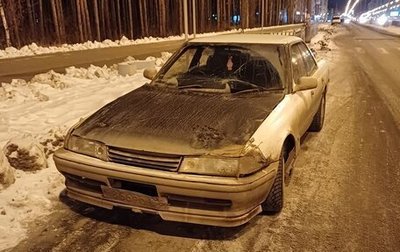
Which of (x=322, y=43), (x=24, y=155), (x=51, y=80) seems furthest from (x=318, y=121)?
(x=322, y=43)

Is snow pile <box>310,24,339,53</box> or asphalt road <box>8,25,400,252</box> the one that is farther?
snow pile <box>310,24,339,53</box>

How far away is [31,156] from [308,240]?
119 inches

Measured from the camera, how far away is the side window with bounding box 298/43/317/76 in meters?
5.24

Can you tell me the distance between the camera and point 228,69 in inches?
172

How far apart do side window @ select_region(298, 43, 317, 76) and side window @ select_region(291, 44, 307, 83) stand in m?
0.19

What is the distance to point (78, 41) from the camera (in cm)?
2147

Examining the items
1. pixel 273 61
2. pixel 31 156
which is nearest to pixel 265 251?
pixel 273 61

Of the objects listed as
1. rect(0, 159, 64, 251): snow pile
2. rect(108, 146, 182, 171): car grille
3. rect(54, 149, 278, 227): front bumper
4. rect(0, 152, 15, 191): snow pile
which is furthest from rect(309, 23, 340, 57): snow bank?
rect(108, 146, 182, 171): car grille

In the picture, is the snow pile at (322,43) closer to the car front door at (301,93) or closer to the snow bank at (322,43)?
the snow bank at (322,43)

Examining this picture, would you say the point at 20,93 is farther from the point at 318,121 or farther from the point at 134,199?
the point at 134,199

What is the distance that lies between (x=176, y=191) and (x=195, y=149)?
1.11ft

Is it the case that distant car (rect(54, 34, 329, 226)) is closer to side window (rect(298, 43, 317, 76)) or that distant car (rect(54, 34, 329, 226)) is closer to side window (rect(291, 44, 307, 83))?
side window (rect(291, 44, 307, 83))

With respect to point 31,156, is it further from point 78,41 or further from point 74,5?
point 74,5

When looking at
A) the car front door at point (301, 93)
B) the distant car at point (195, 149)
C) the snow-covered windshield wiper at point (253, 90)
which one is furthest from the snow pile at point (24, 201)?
the car front door at point (301, 93)
